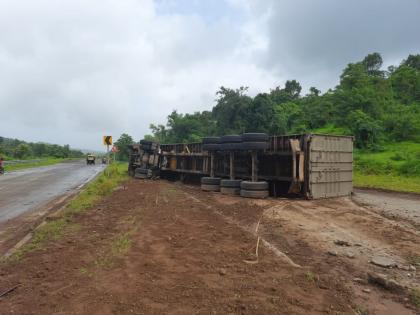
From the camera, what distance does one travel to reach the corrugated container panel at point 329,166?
1315 cm

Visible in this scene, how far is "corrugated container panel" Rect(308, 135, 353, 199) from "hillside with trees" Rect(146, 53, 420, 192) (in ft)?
17.3

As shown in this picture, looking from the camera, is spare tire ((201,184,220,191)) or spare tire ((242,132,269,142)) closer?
spare tire ((242,132,269,142))

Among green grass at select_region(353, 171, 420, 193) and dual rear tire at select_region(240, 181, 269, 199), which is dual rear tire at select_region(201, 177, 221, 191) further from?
green grass at select_region(353, 171, 420, 193)

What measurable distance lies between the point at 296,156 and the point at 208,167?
6.43 m

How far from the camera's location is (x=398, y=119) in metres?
32.2

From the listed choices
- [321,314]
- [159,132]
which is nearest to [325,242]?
[321,314]

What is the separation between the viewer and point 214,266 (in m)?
5.58

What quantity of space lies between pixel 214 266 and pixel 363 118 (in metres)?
30.3

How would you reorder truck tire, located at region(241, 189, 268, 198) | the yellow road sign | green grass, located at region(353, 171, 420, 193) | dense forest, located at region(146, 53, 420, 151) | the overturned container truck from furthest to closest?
dense forest, located at region(146, 53, 420, 151) < the yellow road sign < green grass, located at region(353, 171, 420, 193) < truck tire, located at region(241, 189, 268, 198) < the overturned container truck

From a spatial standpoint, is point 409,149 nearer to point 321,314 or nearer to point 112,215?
point 112,215

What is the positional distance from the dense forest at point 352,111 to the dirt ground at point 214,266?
2451 centimetres

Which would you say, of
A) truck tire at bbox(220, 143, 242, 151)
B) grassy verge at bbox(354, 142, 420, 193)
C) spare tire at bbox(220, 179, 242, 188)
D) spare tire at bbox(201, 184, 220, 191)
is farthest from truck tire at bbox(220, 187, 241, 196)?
grassy verge at bbox(354, 142, 420, 193)

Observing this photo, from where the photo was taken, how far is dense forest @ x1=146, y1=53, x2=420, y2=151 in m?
31.8

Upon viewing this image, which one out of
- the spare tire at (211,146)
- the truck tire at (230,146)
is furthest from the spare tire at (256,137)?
the spare tire at (211,146)
